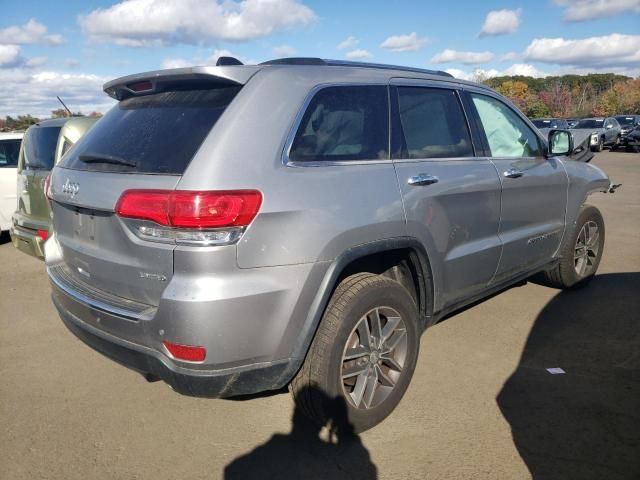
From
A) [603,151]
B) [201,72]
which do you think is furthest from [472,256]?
[603,151]

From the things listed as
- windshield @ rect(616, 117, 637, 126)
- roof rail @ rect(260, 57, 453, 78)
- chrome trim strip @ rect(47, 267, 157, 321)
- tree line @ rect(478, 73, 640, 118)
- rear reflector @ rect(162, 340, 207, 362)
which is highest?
tree line @ rect(478, 73, 640, 118)

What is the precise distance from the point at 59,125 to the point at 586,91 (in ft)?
213

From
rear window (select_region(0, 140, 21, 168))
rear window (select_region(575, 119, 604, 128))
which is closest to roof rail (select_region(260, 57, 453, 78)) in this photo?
rear window (select_region(0, 140, 21, 168))

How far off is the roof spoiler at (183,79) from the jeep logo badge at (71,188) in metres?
0.61

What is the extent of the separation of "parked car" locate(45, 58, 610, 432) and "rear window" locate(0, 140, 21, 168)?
5.56 m

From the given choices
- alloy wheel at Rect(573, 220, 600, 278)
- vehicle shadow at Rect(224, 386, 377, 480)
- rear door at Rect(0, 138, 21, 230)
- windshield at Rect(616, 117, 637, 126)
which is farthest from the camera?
windshield at Rect(616, 117, 637, 126)

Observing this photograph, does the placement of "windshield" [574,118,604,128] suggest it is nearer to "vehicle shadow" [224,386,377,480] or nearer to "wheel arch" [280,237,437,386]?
"wheel arch" [280,237,437,386]

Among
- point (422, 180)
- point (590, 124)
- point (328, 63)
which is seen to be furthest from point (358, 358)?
point (590, 124)

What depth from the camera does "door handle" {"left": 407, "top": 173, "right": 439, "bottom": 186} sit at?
2.88 metres

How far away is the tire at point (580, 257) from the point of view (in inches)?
184

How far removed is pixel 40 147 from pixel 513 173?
5193mm

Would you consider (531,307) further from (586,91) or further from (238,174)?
(586,91)

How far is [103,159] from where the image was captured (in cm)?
260

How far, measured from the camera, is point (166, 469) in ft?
8.35
